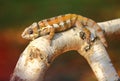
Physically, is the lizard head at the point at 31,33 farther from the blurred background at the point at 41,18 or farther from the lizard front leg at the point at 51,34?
the blurred background at the point at 41,18

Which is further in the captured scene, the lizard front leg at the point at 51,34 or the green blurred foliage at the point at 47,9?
the green blurred foliage at the point at 47,9

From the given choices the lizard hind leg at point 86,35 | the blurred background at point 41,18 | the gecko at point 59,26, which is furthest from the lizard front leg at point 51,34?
the blurred background at point 41,18

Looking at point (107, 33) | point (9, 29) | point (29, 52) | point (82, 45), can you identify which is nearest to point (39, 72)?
point (29, 52)

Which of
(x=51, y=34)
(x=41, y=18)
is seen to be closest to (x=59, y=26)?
(x=51, y=34)

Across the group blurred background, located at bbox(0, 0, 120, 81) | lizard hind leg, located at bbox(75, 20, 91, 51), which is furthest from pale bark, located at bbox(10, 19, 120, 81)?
blurred background, located at bbox(0, 0, 120, 81)

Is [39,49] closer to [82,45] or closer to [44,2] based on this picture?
[82,45]

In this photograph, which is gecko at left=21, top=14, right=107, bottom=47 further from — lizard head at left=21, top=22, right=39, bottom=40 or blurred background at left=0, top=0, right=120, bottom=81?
blurred background at left=0, top=0, right=120, bottom=81

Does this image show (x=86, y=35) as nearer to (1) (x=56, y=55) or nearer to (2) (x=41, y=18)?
(1) (x=56, y=55)

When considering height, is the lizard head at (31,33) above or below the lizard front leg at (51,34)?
above
